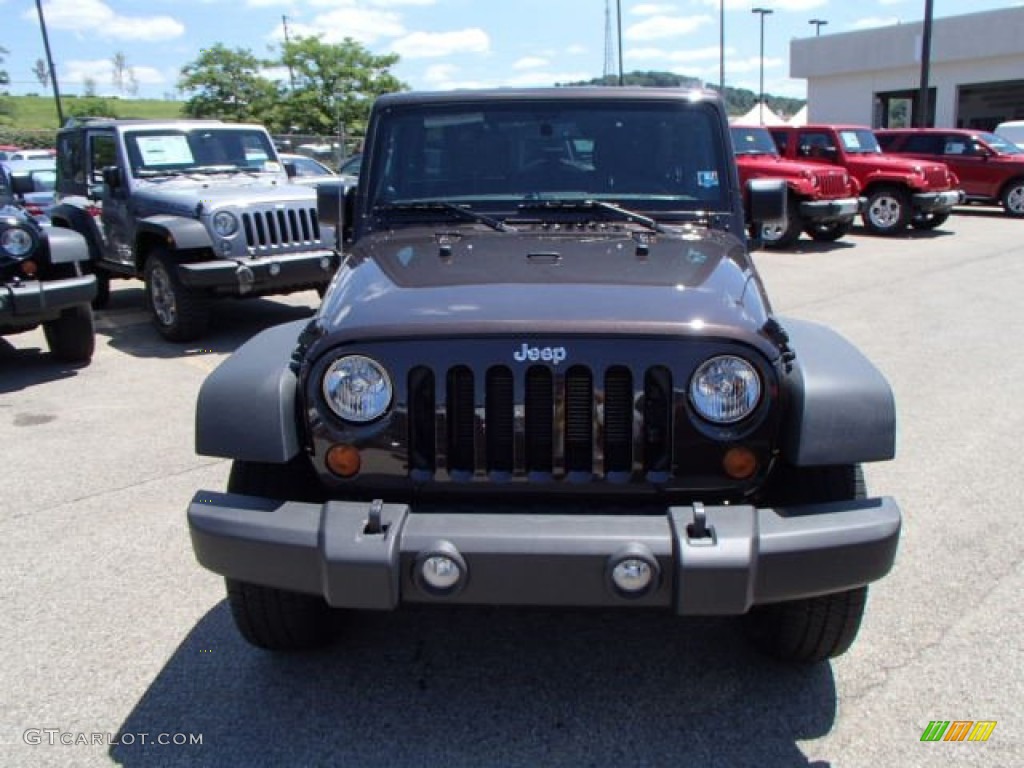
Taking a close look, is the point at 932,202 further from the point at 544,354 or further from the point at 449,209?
the point at 544,354

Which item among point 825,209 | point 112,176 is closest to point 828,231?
point 825,209

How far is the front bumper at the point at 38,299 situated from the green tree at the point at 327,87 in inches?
1242

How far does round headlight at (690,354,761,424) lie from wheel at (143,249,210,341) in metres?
6.42

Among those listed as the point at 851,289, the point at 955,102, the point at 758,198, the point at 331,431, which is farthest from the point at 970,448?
the point at 955,102

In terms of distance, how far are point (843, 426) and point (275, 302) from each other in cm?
878

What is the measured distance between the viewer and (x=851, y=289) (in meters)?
10.7

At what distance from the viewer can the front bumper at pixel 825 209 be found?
14.0 meters

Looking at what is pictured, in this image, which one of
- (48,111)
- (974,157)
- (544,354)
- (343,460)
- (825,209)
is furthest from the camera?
(48,111)

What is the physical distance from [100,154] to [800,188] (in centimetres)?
980

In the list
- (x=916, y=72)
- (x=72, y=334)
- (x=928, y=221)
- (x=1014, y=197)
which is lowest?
(x=928, y=221)

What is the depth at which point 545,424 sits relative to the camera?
258cm

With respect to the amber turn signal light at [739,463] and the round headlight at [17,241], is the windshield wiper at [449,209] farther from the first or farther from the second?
the round headlight at [17,241]

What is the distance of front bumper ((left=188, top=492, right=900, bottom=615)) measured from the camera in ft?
7.55

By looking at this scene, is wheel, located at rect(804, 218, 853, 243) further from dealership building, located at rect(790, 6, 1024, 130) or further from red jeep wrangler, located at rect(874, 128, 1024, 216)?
dealership building, located at rect(790, 6, 1024, 130)
